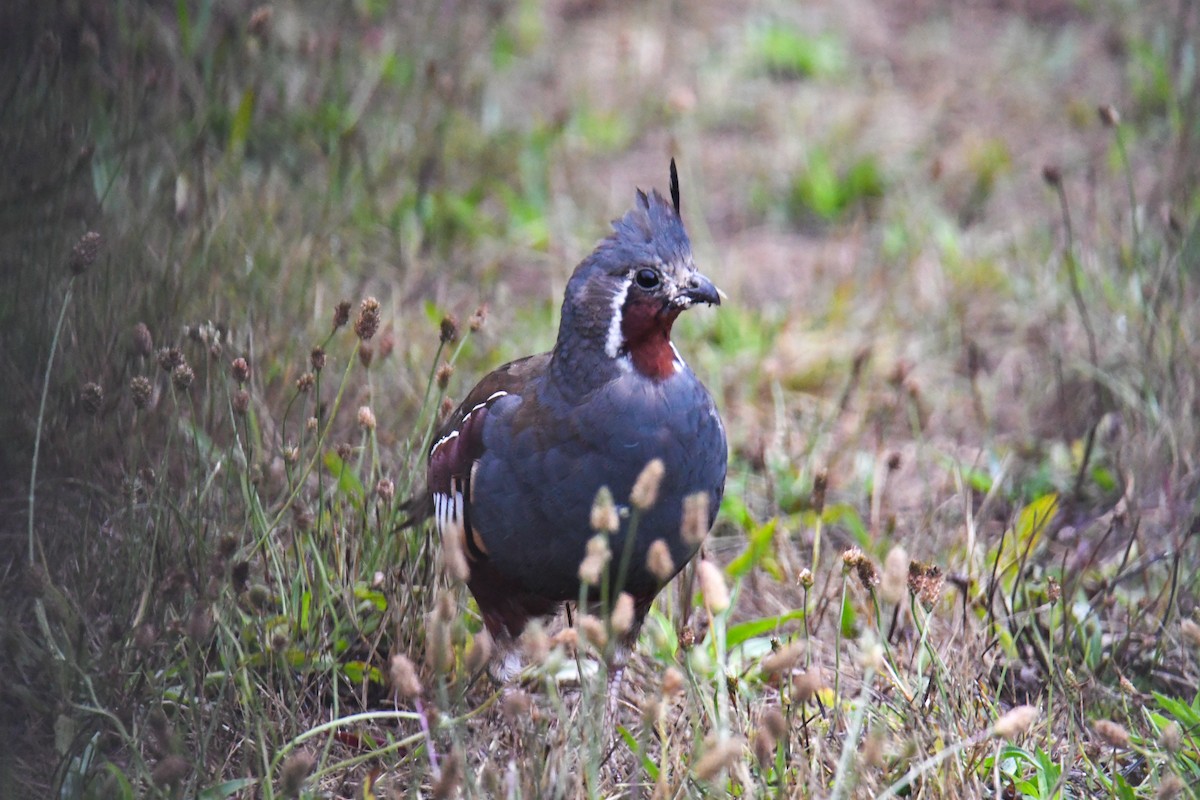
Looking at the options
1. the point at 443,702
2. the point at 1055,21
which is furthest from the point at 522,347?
the point at 1055,21

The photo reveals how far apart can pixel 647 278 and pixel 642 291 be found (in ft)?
0.10

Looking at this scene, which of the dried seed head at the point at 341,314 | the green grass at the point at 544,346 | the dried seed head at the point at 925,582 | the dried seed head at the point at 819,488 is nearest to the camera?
the dried seed head at the point at 925,582

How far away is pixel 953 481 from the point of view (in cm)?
424

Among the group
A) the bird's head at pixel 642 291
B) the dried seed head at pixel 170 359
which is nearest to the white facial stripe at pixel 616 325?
the bird's head at pixel 642 291

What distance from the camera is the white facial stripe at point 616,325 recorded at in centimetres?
305

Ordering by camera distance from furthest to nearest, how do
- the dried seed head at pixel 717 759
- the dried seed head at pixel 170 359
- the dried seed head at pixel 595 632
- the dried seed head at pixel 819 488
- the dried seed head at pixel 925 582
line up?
the dried seed head at pixel 819 488 < the dried seed head at pixel 170 359 < the dried seed head at pixel 925 582 < the dried seed head at pixel 595 632 < the dried seed head at pixel 717 759

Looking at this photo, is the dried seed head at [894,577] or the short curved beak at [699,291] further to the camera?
the short curved beak at [699,291]

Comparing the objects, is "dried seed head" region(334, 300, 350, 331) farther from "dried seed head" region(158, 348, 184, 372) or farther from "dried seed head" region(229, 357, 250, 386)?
"dried seed head" region(158, 348, 184, 372)

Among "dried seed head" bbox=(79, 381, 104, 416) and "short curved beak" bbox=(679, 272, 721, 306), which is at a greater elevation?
"short curved beak" bbox=(679, 272, 721, 306)

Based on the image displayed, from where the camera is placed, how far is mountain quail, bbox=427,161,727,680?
2916mm

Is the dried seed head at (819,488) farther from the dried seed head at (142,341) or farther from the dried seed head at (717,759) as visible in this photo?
the dried seed head at (142,341)

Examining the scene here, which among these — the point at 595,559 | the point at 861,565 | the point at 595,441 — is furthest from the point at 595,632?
the point at 595,441

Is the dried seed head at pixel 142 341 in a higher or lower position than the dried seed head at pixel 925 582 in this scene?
higher

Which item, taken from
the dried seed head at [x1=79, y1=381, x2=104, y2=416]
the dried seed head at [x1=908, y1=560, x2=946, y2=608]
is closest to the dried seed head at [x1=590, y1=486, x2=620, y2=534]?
the dried seed head at [x1=908, y1=560, x2=946, y2=608]
